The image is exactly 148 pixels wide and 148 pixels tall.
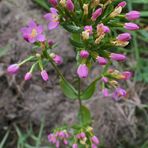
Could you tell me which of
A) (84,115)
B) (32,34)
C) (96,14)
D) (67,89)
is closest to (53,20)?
(32,34)

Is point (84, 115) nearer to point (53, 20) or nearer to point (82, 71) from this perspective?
point (82, 71)

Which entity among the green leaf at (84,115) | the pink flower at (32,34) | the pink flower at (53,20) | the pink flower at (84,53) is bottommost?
the green leaf at (84,115)

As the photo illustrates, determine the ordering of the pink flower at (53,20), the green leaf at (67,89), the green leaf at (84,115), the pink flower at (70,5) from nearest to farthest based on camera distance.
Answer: the pink flower at (70,5)
the pink flower at (53,20)
the green leaf at (67,89)
the green leaf at (84,115)

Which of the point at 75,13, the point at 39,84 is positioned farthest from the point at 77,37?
the point at 39,84

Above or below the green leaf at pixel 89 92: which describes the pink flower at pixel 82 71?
above

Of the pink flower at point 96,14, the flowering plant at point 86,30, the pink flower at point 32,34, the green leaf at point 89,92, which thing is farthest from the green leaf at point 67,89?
the pink flower at point 96,14

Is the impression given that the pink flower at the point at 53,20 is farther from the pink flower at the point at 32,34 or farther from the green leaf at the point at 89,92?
the green leaf at the point at 89,92

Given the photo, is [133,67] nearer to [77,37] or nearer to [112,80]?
[112,80]

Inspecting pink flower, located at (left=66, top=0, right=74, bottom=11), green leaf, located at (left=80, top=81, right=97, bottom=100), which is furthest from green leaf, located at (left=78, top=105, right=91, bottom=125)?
pink flower, located at (left=66, top=0, right=74, bottom=11)

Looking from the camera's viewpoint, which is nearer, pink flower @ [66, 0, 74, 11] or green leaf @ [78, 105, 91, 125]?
pink flower @ [66, 0, 74, 11]

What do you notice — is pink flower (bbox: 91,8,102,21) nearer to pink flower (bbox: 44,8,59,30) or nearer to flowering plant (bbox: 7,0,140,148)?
flowering plant (bbox: 7,0,140,148)

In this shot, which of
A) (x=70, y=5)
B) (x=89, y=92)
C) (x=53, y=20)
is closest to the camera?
(x=70, y=5)
